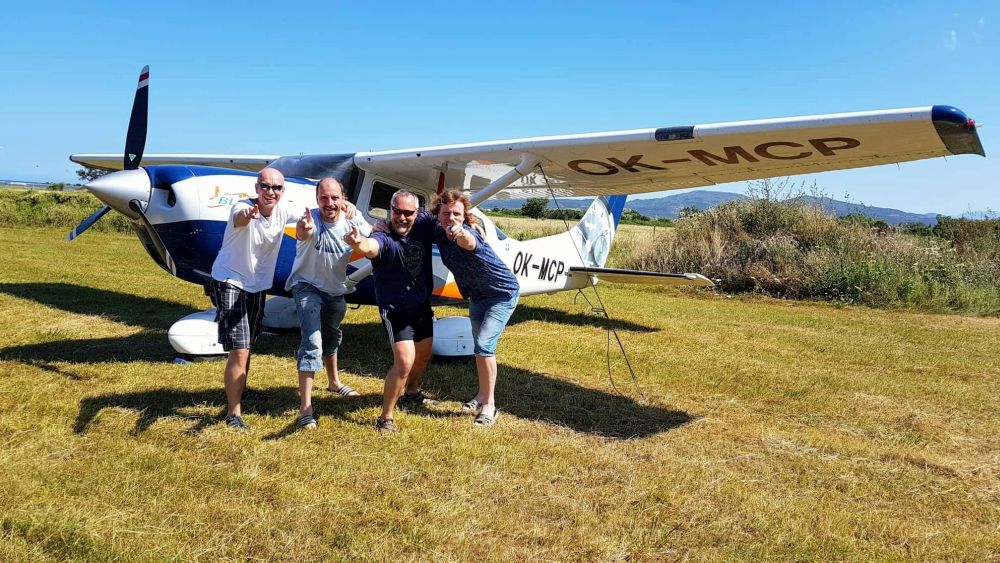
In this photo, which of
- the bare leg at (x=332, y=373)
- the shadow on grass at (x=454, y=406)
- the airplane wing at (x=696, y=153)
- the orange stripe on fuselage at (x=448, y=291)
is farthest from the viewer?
the orange stripe on fuselage at (x=448, y=291)

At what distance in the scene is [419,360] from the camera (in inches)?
165

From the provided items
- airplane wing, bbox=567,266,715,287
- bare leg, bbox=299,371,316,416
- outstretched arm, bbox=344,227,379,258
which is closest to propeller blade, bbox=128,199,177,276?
bare leg, bbox=299,371,316,416

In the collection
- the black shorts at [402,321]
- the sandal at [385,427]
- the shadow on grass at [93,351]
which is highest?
the black shorts at [402,321]

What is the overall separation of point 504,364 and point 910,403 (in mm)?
3390

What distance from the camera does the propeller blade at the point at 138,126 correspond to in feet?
17.8

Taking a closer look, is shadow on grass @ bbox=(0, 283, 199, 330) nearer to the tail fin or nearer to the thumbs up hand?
the thumbs up hand

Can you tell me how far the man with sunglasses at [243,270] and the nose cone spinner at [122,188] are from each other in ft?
5.59

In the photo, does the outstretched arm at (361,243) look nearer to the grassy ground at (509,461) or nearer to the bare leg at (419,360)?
the bare leg at (419,360)

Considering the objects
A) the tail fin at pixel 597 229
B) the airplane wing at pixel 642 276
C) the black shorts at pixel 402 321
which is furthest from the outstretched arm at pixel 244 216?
the tail fin at pixel 597 229

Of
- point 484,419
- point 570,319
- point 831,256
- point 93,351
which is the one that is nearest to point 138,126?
point 93,351

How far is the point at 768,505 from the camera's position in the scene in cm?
301

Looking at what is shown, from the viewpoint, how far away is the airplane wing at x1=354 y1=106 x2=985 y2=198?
3.94m

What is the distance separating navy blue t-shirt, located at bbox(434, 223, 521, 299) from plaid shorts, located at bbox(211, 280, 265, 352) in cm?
117

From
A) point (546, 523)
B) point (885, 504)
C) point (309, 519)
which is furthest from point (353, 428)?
point (885, 504)
